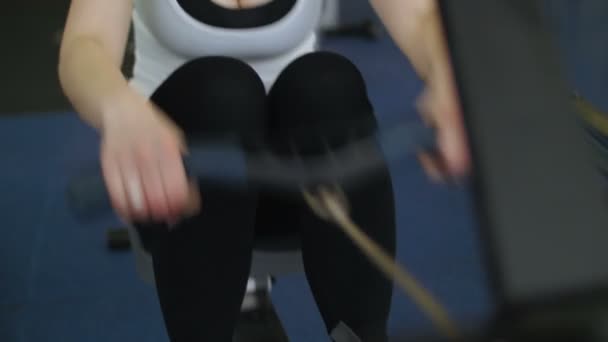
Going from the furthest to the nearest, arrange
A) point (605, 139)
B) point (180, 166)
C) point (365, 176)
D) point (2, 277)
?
point (2, 277) < point (605, 139) < point (365, 176) < point (180, 166)

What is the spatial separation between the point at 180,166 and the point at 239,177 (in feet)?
0.24

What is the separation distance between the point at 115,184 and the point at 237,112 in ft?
0.65

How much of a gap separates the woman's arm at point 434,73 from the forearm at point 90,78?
8.7 inches

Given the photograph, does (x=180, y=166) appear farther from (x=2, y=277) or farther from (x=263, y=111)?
(x=2, y=277)

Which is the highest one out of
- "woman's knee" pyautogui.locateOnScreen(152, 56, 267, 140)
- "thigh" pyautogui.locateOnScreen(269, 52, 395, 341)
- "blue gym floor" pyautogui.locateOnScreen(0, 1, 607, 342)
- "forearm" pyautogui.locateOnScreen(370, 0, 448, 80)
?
"forearm" pyautogui.locateOnScreen(370, 0, 448, 80)

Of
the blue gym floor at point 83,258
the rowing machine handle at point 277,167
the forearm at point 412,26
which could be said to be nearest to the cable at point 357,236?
the rowing machine handle at point 277,167

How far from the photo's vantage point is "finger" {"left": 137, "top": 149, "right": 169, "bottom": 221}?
48cm

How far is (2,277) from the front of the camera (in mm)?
1245

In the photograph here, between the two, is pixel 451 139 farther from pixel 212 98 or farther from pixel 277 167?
pixel 212 98

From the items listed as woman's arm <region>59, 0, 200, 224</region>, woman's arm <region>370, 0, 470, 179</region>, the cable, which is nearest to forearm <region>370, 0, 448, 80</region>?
woman's arm <region>370, 0, 470, 179</region>

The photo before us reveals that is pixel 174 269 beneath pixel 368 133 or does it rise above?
beneath

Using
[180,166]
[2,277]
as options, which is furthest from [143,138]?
[2,277]

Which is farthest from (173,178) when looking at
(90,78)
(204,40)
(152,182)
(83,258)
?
(83,258)

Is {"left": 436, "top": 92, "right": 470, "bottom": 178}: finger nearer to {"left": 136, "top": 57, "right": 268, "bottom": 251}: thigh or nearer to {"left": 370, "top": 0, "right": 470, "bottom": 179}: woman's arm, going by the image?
{"left": 370, "top": 0, "right": 470, "bottom": 179}: woman's arm
